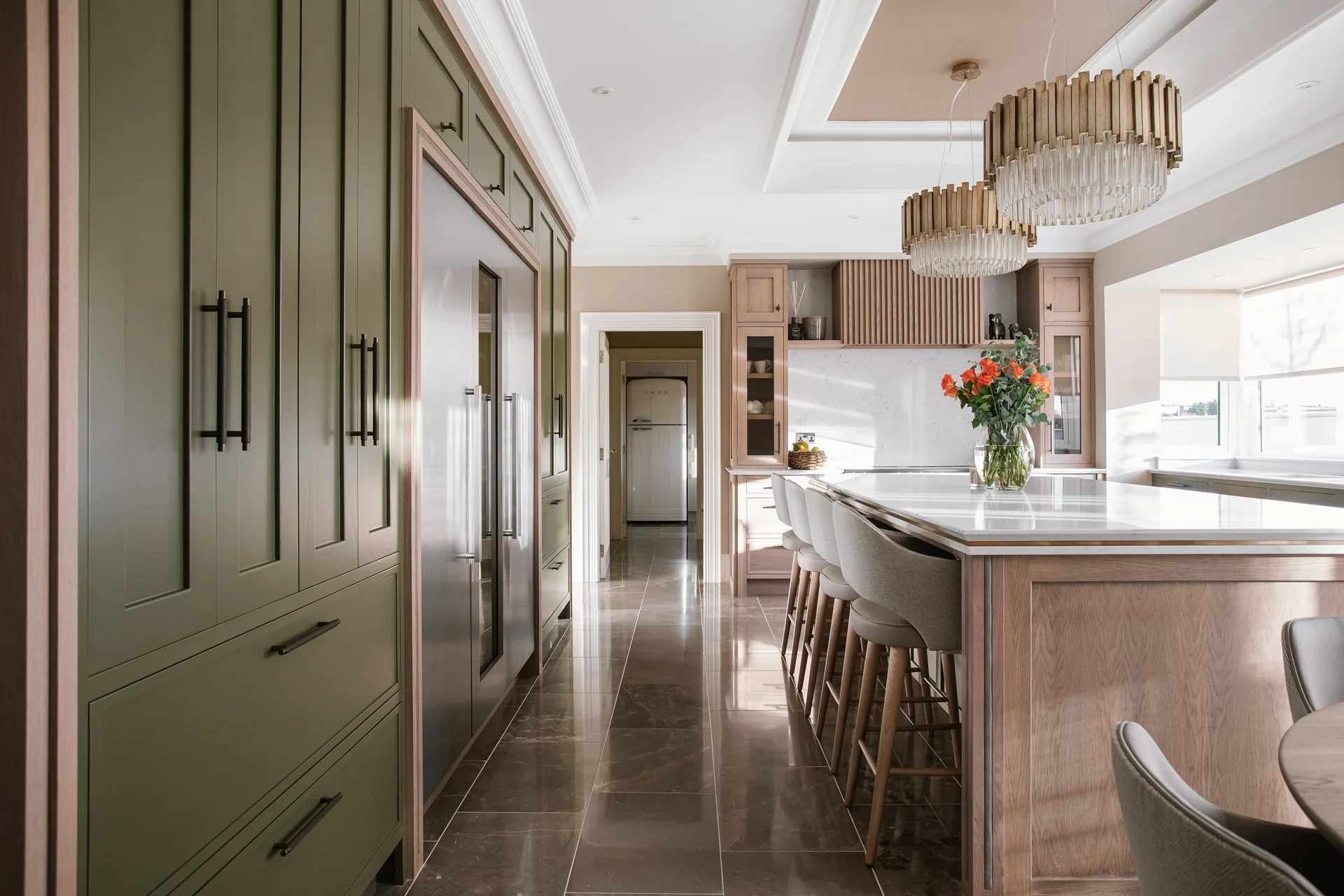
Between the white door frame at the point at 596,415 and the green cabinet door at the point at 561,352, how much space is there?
0.95 metres

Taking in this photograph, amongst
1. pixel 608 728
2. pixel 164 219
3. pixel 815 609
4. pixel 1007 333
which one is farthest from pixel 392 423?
pixel 1007 333

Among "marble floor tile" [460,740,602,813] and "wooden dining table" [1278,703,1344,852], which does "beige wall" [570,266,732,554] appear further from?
"wooden dining table" [1278,703,1344,852]

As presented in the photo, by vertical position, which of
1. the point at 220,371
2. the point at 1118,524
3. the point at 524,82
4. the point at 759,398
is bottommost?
the point at 1118,524

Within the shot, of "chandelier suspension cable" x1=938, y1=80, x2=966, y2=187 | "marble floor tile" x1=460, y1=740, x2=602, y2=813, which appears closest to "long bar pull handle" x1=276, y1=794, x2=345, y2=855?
"marble floor tile" x1=460, y1=740, x2=602, y2=813

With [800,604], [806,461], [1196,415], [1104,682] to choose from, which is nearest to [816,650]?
[800,604]

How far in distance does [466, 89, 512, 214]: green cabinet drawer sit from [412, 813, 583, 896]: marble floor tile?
6.67 ft

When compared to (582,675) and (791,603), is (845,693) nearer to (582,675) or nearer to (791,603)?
(791,603)

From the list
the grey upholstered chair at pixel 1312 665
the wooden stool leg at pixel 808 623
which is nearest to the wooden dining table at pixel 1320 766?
the grey upholstered chair at pixel 1312 665

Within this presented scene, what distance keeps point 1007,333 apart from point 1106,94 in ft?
12.4

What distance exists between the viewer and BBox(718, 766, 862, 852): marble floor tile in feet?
6.71

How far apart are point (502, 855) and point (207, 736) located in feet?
3.65

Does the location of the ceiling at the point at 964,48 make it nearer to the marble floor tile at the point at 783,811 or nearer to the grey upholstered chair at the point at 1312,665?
the grey upholstered chair at the point at 1312,665

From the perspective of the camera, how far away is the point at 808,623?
3.22 m

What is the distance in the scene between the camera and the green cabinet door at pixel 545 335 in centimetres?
375
